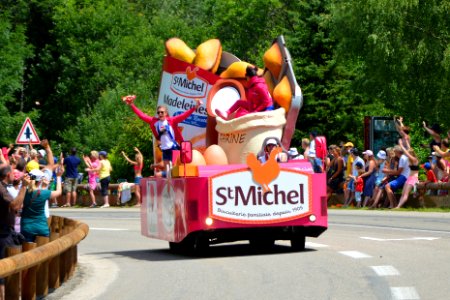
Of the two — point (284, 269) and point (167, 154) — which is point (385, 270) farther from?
point (167, 154)

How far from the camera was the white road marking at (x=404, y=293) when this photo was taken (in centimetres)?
1261

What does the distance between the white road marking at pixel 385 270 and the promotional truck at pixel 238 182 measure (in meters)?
2.83

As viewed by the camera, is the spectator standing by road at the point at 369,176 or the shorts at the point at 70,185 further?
the shorts at the point at 70,185

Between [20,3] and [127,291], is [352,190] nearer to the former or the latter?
[127,291]

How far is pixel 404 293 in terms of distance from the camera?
1297 centimetres

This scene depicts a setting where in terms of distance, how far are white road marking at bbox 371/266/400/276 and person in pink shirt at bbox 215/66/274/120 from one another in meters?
4.56

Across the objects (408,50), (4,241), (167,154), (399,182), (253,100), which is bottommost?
(4,241)

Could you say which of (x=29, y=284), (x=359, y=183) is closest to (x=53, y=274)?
(x=29, y=284)

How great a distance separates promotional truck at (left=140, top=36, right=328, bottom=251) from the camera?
718 inches

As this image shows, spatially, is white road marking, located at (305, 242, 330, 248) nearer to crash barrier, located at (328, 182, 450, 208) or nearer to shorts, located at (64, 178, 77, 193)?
crash barrier, located at (328, 182, 450, 208)

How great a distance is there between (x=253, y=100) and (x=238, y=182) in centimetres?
202

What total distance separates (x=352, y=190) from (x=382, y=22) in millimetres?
13162

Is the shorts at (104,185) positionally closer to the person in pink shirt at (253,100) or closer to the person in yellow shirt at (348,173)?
the person in yellow shirt at (348,173)

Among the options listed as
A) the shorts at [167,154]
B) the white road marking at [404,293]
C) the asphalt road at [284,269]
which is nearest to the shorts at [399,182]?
the asphalt road at [284,269]
